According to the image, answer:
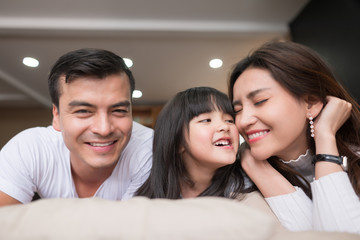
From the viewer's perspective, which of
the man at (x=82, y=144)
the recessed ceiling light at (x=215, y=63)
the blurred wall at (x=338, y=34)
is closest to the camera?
the man at (x=82, y=144)

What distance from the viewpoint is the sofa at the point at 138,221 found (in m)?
0.40

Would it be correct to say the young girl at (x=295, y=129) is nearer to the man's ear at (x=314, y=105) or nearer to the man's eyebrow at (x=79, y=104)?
the man's ear at (x=314, y=105)

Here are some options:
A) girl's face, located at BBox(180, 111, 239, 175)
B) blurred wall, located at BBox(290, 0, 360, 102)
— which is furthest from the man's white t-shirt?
blurred wall, located at BBox(290, 0, 360, 102)

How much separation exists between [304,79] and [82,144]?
97 centimetres

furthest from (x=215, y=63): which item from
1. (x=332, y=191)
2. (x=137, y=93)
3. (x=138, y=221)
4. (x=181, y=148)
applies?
(x=138, y=221)

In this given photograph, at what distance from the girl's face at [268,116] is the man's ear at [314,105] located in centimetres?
3

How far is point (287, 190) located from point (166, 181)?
528 millimetres

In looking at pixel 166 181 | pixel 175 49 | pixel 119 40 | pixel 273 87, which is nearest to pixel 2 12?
pixel 119 40

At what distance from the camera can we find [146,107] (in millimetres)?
5402

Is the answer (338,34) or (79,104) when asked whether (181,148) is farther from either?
(338,34)

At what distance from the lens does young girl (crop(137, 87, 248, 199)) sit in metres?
1.20

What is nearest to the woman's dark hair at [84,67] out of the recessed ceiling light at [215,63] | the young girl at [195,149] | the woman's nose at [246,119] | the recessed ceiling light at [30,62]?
the young girl at [195,149]

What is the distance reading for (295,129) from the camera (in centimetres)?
110

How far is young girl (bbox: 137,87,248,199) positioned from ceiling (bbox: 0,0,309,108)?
1.71 meters
